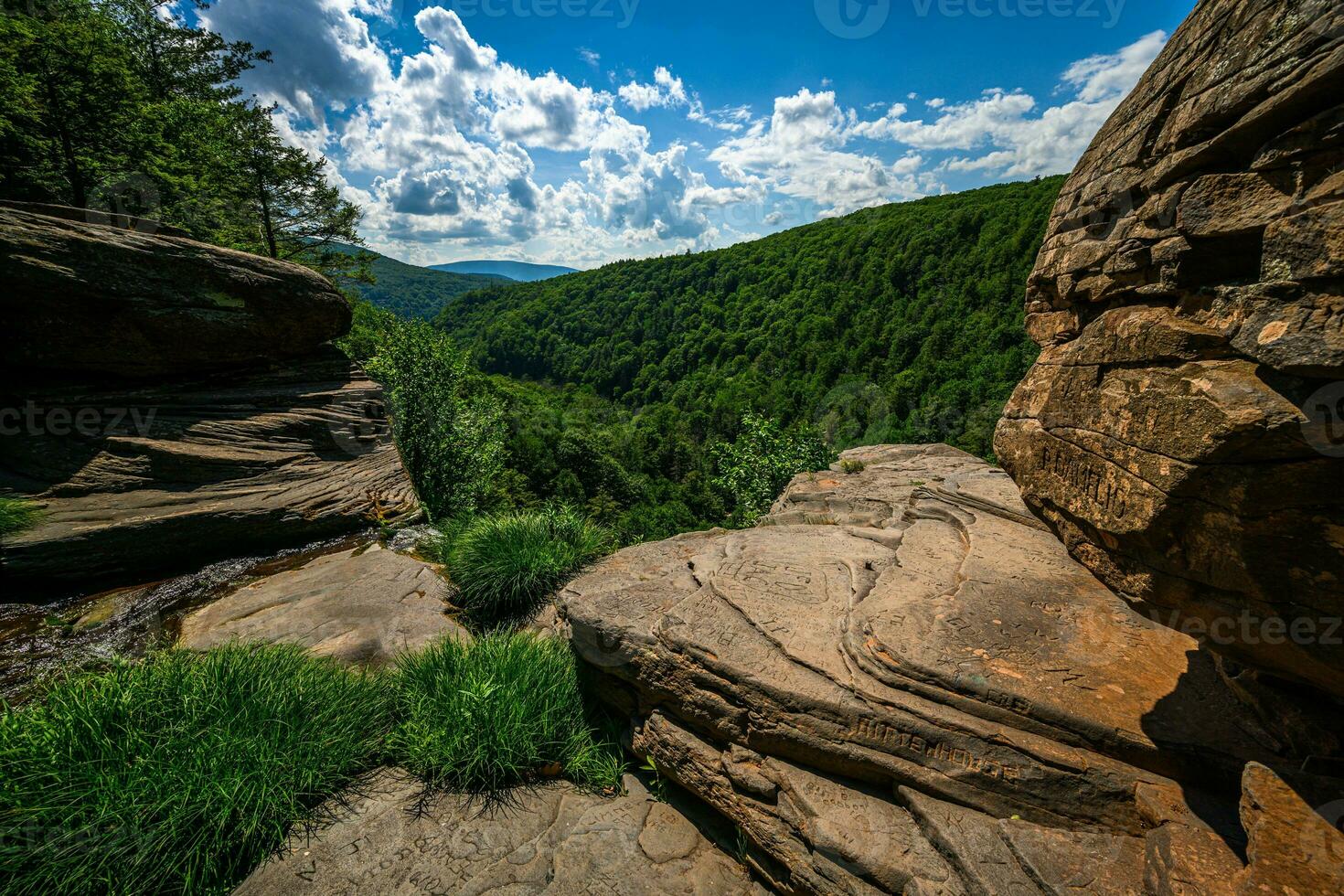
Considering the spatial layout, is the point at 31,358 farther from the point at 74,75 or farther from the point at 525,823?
the point at 525,823

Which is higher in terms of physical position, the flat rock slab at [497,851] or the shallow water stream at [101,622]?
the shallow water stream at [101,622]

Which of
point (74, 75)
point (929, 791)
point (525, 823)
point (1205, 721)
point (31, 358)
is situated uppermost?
point (74, 75)

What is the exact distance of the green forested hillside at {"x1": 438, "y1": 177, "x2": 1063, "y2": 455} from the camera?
199ft

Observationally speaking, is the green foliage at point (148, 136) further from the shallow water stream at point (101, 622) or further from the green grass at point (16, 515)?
the shallow water stream at point (101, 622)

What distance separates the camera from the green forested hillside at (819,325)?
6076cm

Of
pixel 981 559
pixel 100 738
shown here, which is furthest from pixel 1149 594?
pixel 100 738

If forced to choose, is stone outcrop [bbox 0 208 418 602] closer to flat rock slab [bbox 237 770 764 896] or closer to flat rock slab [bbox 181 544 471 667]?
flat rock slab [bbox 181 544 471 667]

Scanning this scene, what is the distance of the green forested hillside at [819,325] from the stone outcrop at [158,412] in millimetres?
28373

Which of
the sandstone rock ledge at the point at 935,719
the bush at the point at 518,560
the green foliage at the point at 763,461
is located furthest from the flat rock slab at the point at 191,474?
the green foliage at the point at 763,461

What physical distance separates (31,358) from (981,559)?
572 inches

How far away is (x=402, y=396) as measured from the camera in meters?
14.8
